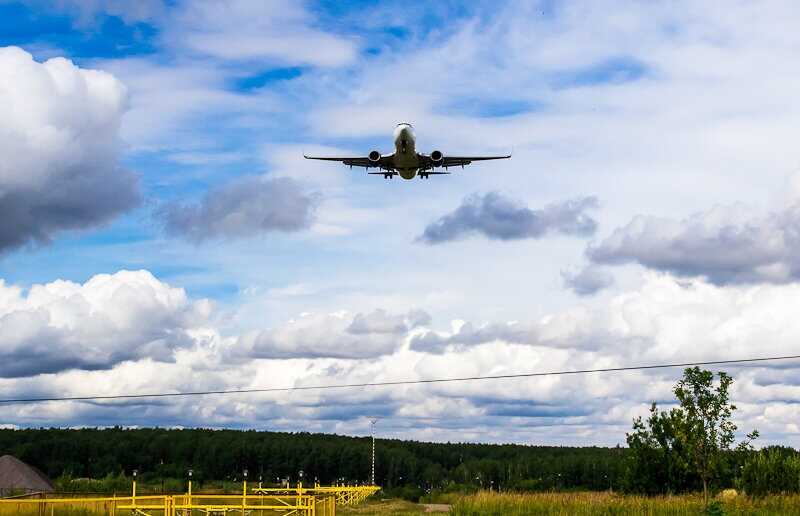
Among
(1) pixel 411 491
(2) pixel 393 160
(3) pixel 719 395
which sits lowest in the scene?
(1) pixel 411 491

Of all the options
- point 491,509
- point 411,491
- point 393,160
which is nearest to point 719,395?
point 491,509

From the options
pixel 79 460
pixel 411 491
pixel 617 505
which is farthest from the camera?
pixel 79 460

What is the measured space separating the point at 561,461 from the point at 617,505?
144m

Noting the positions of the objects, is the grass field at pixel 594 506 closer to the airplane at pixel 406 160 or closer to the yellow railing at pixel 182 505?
the yellow railing at pixel 182 505

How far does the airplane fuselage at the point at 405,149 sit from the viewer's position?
52734mm

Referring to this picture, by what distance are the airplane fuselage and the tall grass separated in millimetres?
18897

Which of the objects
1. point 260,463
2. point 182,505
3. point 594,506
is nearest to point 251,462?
point 260,463

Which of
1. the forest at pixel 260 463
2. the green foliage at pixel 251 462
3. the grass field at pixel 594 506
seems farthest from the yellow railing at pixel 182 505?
the green foliage at pixel 251 462

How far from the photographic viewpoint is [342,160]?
58875 mm

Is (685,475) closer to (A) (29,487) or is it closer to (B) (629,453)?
(B) (629,453)

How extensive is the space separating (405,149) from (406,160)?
126 cm

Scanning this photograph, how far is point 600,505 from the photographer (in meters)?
43.9

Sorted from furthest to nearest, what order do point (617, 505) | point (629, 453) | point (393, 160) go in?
point (629, 453), point (393, 160), point (617, 505)

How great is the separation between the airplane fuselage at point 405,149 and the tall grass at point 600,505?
62.0 feet
